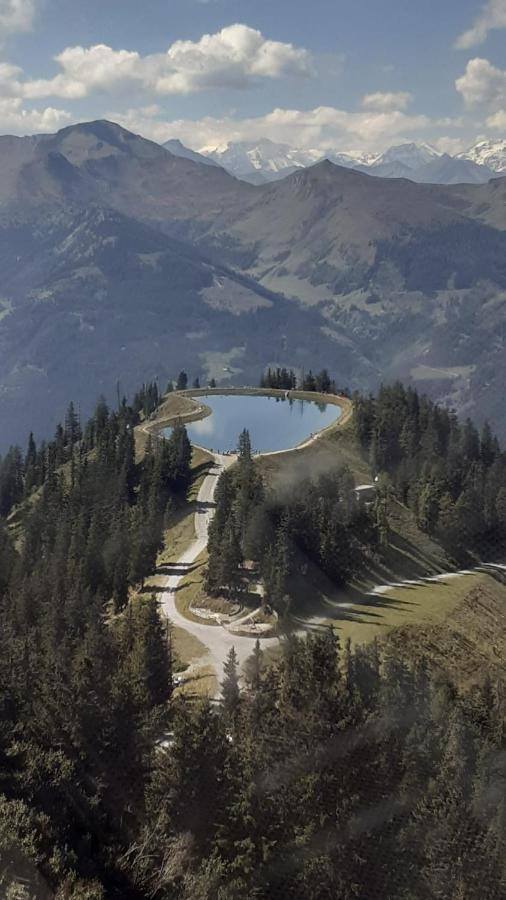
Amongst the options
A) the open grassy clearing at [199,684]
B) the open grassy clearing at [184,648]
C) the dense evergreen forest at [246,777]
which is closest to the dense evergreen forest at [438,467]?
the open grassy clearing at [184,648]

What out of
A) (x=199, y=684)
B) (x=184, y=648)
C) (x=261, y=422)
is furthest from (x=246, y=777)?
(x=261, y=422)

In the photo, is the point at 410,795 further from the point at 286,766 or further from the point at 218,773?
the point at 218,773

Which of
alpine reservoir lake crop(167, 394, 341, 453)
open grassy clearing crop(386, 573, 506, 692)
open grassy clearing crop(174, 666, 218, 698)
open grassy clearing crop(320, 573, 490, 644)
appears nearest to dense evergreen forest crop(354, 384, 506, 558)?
alpine reservoir lake crop(167, 394, 341, 453)

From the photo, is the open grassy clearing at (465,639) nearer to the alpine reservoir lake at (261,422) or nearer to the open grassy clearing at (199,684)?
the open grassy clearing at (199,684)

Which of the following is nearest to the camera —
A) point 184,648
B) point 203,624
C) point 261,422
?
point 184,648

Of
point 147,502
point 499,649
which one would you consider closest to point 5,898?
point 499,649

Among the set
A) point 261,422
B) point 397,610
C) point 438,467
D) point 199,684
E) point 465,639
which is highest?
point 261,422

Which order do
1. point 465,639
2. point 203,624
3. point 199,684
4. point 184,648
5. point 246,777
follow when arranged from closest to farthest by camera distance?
point 246,777
point 199,684
point 184,648
point 203,624
point 465,639

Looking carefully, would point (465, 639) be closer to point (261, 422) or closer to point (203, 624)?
point (203, 624)

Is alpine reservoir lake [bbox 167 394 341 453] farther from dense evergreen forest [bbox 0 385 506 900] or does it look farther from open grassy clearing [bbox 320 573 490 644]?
dense evergreen forest [bbox 0 385 506 900]
